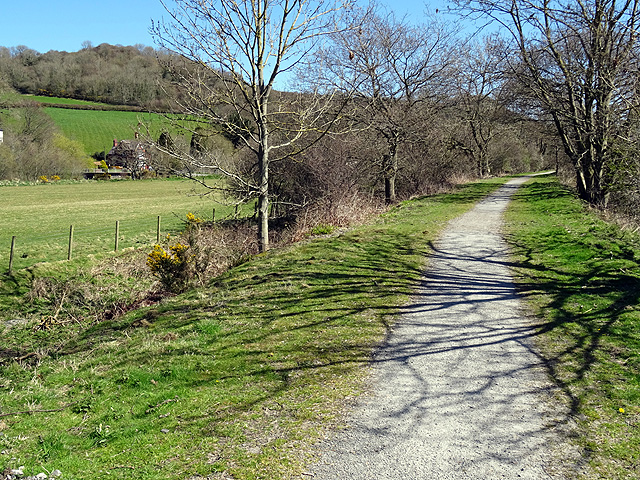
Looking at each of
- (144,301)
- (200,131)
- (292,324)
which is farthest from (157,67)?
(292,324)

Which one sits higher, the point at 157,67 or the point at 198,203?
the point at 157,67

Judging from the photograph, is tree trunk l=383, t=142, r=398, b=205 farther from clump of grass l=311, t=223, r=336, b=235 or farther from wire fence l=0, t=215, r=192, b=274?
wire fence l=0, t=215, r=192, b=274

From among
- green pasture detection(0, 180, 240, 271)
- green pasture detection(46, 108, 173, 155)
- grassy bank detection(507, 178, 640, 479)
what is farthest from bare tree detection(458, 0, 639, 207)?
green pasture detection(46, 108, 173, 155)

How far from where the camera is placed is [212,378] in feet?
18.4

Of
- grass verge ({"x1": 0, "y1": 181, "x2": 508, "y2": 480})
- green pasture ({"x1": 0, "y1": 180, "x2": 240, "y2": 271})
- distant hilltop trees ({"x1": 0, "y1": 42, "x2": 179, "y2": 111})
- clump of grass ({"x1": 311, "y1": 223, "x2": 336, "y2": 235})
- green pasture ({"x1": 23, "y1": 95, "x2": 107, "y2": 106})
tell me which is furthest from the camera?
green pasture ({"x1": 23, "y1": 95, "x2": 107, "y2": 106})

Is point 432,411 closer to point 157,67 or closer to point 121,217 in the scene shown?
point 157,67

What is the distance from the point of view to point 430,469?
3.76m

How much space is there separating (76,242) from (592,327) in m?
20.4

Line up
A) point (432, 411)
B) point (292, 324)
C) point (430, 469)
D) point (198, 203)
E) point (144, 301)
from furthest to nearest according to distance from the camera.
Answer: point (198, 203) → point (144, 301) → point (292, 324) → point (432, 411) → point (430, 469)

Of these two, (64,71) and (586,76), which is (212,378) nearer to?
(586,76)

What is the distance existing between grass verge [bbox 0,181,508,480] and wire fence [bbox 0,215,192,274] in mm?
8523

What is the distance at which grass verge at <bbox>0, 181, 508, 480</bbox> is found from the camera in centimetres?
407

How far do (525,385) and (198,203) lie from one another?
37.1 meters

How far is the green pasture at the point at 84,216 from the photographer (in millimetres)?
19969
